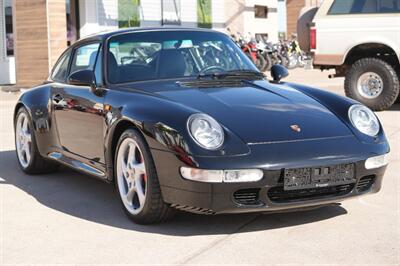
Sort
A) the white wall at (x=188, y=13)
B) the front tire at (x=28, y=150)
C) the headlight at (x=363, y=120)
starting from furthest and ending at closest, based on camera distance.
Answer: the white wall at (x=188, y=13)
the front tire at (x=28, y=150)
the headlight at (x=363, y=120)

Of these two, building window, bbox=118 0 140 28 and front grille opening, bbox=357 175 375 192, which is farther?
building window, bbox=118 0 140 28

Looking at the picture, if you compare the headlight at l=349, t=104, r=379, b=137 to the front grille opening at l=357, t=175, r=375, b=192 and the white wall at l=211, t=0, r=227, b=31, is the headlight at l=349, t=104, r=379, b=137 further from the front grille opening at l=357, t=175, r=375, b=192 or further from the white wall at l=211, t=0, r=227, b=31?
the white wall at l=211, t=0, r=227, b=31

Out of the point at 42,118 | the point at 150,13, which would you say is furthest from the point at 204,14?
the point at 42,118

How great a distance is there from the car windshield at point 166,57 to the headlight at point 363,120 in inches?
41.8

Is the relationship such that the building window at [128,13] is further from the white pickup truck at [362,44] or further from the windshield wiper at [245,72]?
the windshield wiper at [245,72]

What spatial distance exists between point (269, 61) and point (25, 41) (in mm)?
8495

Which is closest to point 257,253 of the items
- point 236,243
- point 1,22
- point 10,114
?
point 236,243

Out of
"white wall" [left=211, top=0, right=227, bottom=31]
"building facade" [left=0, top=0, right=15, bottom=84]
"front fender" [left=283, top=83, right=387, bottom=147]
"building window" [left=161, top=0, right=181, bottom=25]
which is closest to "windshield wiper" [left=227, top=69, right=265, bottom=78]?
"front fender" [left=283, top=83, right=387, bottom=147]

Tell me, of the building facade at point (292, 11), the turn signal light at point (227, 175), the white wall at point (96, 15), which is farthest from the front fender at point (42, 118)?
the building facade at point (292, 11)

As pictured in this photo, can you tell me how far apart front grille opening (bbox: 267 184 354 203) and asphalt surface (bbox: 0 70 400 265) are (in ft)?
0.72

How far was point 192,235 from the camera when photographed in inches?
169

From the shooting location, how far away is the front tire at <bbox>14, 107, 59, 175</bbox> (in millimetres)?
6340

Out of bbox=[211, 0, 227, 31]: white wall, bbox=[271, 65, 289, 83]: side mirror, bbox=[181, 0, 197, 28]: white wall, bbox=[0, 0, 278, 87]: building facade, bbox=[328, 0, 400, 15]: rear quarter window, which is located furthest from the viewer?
bbox=[211, 0, 227, 31]: white wall

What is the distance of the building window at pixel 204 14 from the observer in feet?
83.1
